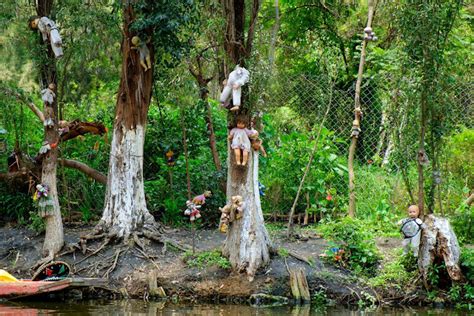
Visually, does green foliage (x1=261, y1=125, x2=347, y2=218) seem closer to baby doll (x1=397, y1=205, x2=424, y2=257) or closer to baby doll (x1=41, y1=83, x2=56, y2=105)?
baby doll (x1=397, y1=205, x2=424, y2=257)

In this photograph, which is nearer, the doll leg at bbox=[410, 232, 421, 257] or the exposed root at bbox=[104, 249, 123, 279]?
the doll leg at bbox=[410, 232, 421, 257]

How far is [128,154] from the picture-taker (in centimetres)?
1305

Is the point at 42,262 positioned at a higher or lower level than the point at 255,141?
lower

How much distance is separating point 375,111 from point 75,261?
667 centimetres

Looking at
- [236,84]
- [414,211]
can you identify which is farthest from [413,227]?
[236,84]

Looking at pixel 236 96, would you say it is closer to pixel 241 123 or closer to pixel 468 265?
pixel 241 123

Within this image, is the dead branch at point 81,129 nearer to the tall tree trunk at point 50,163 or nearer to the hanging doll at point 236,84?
the tall tree trunk at point 50,163

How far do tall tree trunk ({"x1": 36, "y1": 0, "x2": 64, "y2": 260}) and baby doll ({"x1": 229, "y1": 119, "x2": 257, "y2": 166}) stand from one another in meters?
3.23

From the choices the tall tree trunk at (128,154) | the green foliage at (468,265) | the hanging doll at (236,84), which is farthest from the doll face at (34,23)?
the green foliage at (468,265)

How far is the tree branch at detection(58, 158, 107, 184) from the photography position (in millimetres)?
14328

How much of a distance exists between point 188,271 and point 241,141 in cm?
224

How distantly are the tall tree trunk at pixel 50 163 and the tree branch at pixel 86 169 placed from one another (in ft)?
5.07

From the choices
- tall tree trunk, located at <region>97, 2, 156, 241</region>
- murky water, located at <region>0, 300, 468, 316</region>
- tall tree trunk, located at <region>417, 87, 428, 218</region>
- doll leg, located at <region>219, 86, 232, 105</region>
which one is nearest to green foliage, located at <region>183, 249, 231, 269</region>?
murky water, located at <region>0, 300, 468, 316</region>

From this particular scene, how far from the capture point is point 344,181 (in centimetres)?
1473
